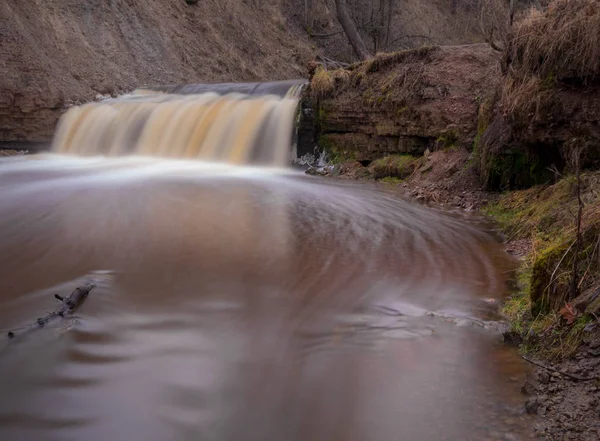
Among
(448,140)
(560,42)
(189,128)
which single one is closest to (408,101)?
(448,140)

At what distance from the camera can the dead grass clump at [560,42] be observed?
5.71 metres

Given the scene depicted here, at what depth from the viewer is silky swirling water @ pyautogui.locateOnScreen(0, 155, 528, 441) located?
2527 millimetres

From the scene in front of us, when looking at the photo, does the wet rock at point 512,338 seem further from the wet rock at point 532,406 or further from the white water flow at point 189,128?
the white water flow at point 189,128

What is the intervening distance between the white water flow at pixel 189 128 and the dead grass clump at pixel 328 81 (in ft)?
2.61

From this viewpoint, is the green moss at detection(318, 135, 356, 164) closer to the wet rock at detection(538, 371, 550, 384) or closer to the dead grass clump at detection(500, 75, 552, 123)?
the dead grass clump at detection(500, 75, 552, 123)

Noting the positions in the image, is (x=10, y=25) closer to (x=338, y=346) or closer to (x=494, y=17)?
(x=494, y=17)

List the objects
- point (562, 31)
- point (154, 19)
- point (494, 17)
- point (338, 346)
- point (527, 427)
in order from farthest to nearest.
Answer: point (154, 19), point (494, 17), point (562, 31), point (338, 346), point (527, 427)

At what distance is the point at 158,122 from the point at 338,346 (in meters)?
11.5

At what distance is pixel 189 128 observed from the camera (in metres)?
12.9

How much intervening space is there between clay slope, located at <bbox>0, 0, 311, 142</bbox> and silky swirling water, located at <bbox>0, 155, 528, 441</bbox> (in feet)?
26.5

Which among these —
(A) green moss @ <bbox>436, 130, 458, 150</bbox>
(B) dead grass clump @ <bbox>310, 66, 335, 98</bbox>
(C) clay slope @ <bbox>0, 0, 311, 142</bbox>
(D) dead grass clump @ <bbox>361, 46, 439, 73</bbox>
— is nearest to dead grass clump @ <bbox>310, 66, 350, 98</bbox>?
(B) dead grass clump @ <bbox>310, 66, 335, 98</bbox>

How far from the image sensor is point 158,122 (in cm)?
1348

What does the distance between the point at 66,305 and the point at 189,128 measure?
983 centimetres

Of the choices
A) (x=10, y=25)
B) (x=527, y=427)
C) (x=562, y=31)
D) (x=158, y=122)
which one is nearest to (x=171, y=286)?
(x=527, y=427)
